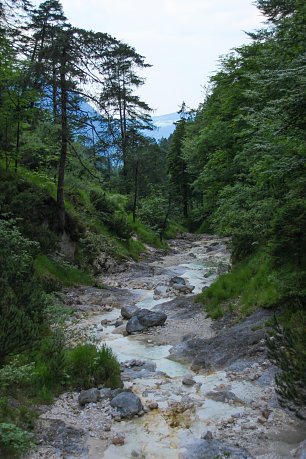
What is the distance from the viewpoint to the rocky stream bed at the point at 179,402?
536cm

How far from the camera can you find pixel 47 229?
660 inches

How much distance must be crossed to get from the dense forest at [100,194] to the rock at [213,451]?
0.88 meters

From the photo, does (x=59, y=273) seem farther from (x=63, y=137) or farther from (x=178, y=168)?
(x=178, y=168)

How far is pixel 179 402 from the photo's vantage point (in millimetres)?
6785

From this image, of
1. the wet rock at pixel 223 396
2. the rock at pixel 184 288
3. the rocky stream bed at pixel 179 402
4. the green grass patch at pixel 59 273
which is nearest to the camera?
the rocky stream bed at pixel 179 402

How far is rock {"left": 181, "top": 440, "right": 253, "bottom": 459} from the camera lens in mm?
5062

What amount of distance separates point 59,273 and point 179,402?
32.5 feet

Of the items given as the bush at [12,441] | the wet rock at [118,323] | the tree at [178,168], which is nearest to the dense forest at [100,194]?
the bush at [12,441]

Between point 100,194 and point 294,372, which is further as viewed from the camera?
point 100,194

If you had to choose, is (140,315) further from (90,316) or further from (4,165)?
(4,165)

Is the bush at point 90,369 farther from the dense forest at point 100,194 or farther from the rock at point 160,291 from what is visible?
the rock at point 160,291

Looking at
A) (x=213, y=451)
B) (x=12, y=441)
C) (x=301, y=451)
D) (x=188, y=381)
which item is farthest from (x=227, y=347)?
(x=12, y=441)

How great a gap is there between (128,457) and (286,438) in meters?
2.08

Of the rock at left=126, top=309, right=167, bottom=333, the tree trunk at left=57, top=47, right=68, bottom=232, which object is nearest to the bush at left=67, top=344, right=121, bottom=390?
the rock at left=126, top=309, right=167, bottom=333
